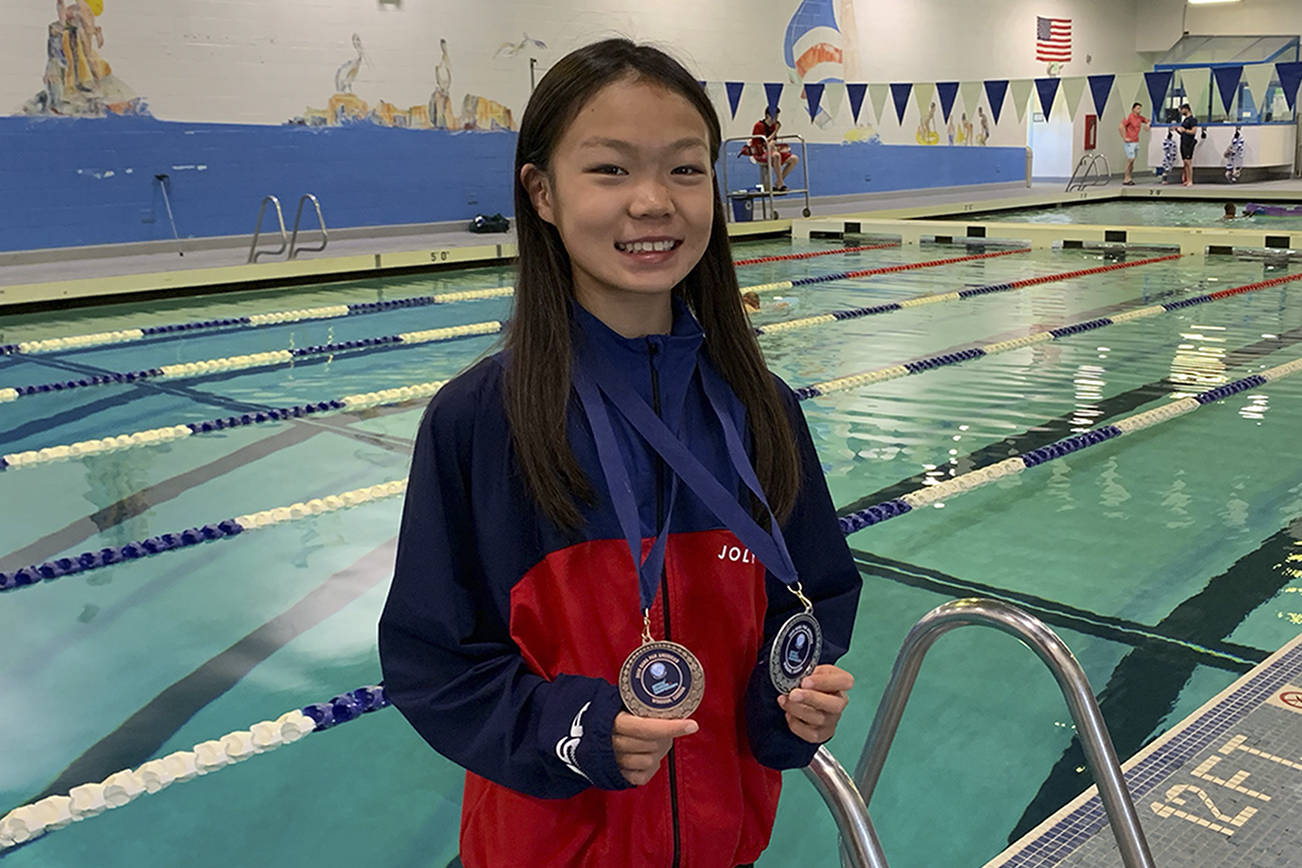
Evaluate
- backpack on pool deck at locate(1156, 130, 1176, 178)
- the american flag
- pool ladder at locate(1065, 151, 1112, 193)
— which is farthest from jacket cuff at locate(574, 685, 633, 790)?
backpack on pool deck at locate(1156, 130, 1176, 178)

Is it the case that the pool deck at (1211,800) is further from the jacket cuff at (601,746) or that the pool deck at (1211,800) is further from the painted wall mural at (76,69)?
the painted wall mural at (76,69)

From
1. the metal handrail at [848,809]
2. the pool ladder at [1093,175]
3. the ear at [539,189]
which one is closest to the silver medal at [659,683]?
the metal handrail at [848,809]

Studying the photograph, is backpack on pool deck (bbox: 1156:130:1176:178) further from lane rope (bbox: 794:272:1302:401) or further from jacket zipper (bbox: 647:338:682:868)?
jacket zipper (bbox: 647:338:682:868)

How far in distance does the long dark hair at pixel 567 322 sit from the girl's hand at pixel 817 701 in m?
0.20

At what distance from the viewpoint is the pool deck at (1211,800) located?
75.4 inches

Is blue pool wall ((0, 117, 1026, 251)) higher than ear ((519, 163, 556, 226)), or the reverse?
blue pool wall ((0, 117, 1026, 251))

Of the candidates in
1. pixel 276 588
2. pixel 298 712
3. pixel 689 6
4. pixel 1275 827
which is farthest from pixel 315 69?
pixel 1275 827

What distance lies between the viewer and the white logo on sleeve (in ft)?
3.42

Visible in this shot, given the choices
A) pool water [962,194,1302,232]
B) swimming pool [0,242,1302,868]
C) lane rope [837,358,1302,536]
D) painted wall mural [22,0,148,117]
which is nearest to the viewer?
swimming pool [0,242,1302,868]

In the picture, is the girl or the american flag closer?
the girl

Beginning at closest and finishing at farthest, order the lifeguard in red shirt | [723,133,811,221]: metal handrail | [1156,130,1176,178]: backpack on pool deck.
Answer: [723,133,811,221]: metal handrail → the lifeguard in red shirt → [1156,130,1176,178]: backpack on pool deck

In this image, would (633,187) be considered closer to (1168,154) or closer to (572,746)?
(572,746)

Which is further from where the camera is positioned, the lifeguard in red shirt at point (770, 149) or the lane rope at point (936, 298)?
the lifeguard in red shirt at point (770, 149)

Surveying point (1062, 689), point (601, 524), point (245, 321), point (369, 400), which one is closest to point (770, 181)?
point (245, 321)
